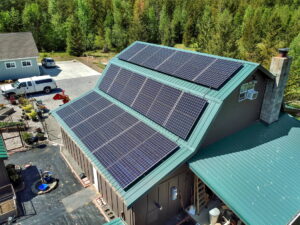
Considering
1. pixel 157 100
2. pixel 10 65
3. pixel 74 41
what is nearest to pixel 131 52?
pixel 157 100

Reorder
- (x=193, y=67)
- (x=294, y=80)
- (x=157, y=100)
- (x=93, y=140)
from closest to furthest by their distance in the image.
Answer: (x=93, y=140)
(x=157, y=100)
(x=193, y=67)
(x=294, y=80)

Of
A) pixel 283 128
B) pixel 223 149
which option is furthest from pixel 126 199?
pixel 283 128

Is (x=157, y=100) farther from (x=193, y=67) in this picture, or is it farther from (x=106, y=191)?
(x=106, y=191)

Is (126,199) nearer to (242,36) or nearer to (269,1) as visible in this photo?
(242,36)

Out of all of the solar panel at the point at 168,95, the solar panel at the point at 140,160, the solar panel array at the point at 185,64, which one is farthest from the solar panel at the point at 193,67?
the solar panel at the point at 140,160

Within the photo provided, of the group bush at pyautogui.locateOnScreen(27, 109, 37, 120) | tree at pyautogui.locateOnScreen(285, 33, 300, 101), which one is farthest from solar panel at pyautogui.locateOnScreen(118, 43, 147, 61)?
tree at pyautogui.locateOnScreen(285, 33, 300, 101)

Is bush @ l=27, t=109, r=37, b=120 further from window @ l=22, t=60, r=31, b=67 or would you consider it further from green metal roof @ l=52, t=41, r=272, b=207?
window @ l=22, t=60, r=31, b=67
